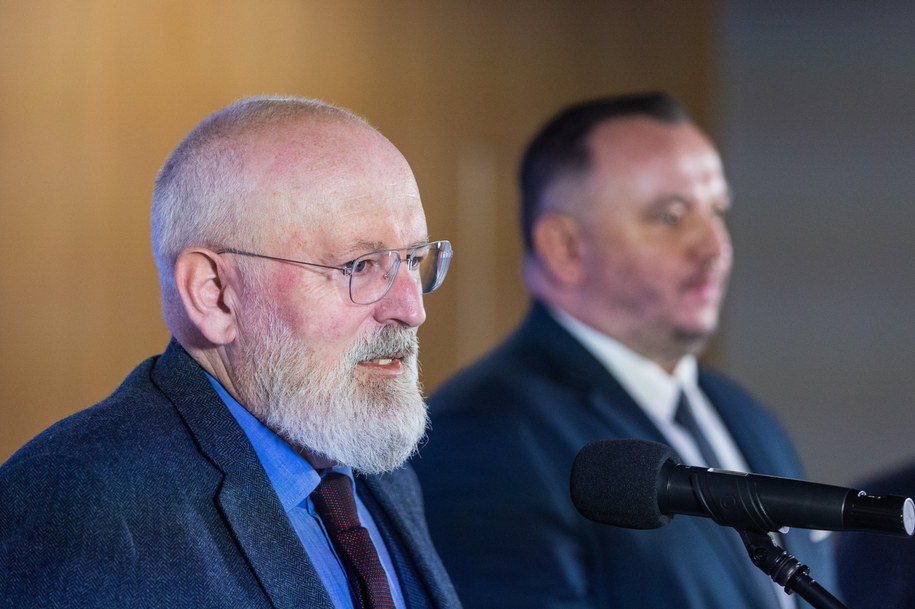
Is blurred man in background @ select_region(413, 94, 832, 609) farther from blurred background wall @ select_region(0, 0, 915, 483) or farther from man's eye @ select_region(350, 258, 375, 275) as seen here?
blurred background wall @ select_region(0, 0, 915, 483)

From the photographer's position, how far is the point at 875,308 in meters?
4.95

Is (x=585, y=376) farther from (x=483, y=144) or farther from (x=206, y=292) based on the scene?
(x=483, y=144)

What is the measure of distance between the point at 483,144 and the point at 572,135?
1.49 meters

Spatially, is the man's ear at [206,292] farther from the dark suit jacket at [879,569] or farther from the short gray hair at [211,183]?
the dark suit jacket at [879,569]

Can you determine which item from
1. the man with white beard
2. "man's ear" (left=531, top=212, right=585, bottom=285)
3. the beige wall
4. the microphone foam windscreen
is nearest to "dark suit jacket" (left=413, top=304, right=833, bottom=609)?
"man's ear" (left=531, top=212, right=585, bottom=285)

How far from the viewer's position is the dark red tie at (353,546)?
1447 millimetres

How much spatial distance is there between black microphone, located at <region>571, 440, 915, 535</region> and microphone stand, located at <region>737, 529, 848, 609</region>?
2 cm

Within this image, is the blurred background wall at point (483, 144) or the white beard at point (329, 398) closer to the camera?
the white beard at point (329, 398)

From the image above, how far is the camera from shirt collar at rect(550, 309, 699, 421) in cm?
260

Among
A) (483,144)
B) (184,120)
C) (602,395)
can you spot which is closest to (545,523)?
(602,395)

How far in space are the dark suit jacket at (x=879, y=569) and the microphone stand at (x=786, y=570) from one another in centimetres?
87

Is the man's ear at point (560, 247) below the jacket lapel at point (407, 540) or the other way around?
the other way around

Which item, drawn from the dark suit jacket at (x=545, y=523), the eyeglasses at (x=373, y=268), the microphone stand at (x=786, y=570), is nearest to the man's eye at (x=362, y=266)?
the eyeglasses at (x=373, y=268)

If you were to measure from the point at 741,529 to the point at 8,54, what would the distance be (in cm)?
206
